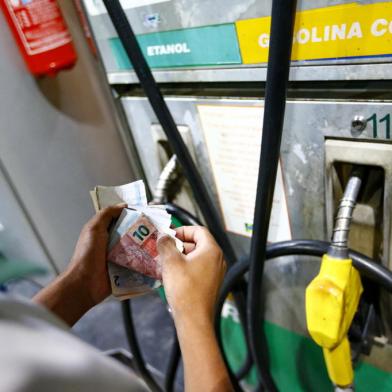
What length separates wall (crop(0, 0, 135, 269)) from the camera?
30.8 inches

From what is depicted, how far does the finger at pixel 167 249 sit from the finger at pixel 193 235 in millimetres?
51

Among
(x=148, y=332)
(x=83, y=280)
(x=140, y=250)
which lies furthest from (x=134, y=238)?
(x=148, y=332)

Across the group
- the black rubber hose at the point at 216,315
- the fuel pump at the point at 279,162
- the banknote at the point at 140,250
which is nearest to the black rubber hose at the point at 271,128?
the fuel pump at the point at 279,162

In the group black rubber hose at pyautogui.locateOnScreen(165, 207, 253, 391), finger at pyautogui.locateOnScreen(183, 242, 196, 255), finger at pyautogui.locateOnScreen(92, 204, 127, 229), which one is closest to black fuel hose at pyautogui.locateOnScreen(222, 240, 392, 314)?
black rubber hose at pyautogui.locateOnScreen(165, 207, 253, 391)

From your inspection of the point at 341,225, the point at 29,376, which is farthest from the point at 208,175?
the point at 29,376

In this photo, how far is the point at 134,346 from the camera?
1.10m

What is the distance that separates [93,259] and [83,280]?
4 cm

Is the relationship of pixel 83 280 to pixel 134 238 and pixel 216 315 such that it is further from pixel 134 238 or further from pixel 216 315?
Answer: pixel 216 315

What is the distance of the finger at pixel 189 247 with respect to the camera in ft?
1.73

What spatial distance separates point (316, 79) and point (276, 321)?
2.04 feet

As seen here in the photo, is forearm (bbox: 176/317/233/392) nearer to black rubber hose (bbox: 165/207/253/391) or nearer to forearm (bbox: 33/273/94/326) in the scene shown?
forearm (bbox: 33/273/94/326)

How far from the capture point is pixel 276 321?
0.95 meters

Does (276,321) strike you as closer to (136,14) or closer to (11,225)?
(11,225)

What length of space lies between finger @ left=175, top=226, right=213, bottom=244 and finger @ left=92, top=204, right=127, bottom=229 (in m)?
0.09
